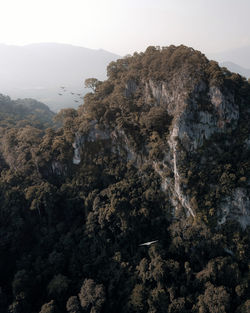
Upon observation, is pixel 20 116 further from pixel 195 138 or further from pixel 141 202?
pixel 195 138

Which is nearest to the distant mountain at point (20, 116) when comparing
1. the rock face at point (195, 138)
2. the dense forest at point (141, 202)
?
the dense forest at point (141, 202)

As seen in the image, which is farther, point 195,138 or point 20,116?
point 20,116

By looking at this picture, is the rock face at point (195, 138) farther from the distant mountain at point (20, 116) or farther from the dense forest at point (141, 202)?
the distant mountain at point (20, 116)

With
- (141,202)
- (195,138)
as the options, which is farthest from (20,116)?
(195,138)

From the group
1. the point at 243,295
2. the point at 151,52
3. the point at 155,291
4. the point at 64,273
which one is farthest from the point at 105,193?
the point at 151,52

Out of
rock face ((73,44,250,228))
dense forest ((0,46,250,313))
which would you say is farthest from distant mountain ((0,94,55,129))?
rock face ((73,44,250,228))

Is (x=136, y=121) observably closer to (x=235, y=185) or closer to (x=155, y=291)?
(x=235, y=185)
